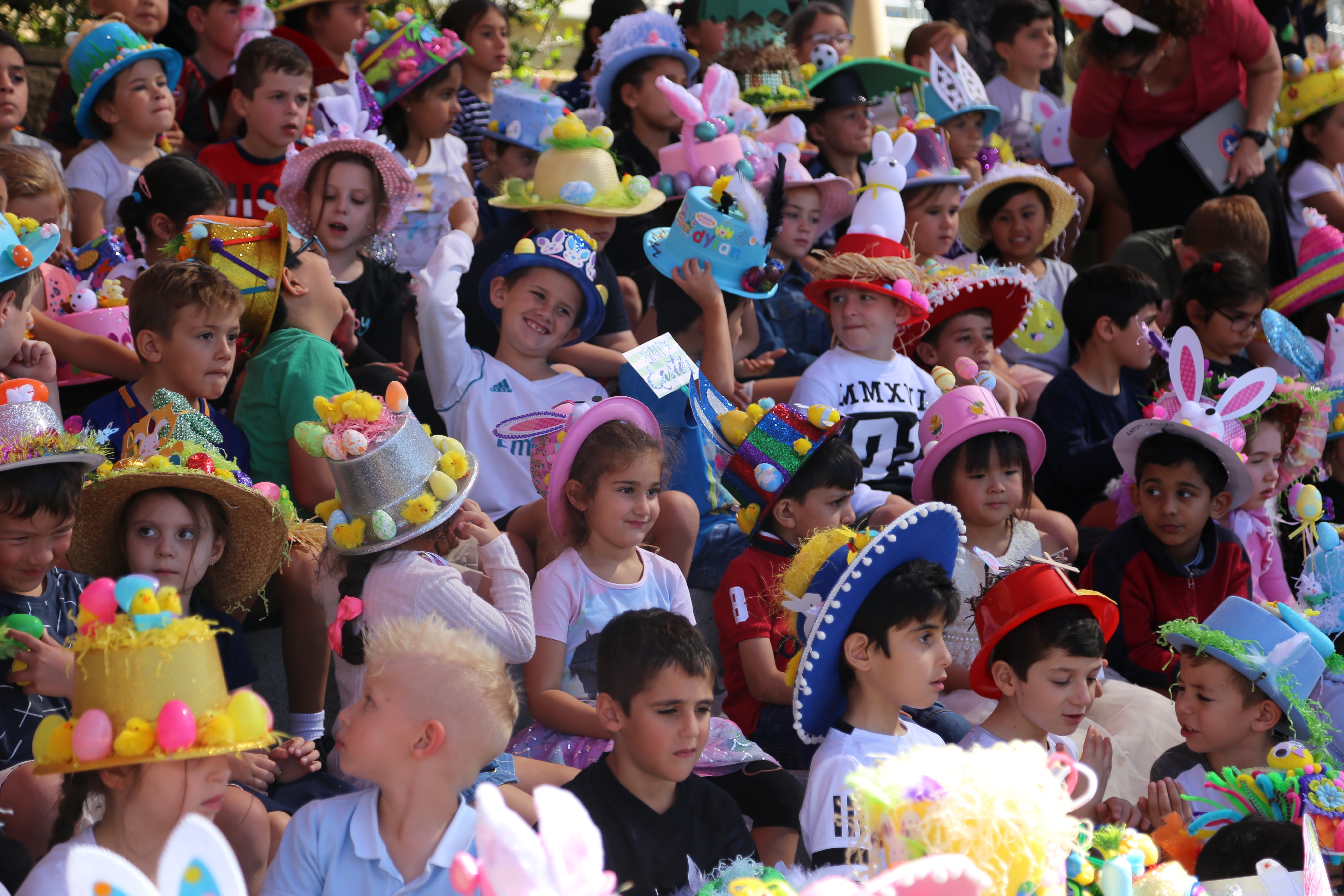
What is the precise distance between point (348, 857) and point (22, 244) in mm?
2232

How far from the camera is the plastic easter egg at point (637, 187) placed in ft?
17.8

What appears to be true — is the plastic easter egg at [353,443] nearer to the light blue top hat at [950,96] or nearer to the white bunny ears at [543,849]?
the white bunny ears at [543,849]

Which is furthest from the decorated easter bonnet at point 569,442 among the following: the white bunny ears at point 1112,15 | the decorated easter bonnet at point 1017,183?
the white bunny ears at point 1112,15

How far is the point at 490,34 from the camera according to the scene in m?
7.13

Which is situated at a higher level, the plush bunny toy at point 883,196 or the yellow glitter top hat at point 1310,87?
the yellow glitter top hat at point 1310,87

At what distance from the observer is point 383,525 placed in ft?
10.8

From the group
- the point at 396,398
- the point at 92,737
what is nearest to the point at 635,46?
the point at 396,398

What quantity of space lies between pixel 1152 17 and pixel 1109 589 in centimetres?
404

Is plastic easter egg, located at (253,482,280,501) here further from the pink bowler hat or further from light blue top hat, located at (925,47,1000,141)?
light blue top hat, located at (925,47,1000,141)

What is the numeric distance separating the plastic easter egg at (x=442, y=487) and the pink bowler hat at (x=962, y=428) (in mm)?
1884

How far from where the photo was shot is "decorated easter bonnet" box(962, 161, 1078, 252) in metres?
6.62

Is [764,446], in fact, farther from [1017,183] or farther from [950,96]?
[950,96]

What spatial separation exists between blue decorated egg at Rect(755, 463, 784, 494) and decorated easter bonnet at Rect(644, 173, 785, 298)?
50.4 inches

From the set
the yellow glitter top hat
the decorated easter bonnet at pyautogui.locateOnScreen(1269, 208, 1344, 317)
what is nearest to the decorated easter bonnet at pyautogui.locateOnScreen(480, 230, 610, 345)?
the decorated easter bonnet at pyautogui.locateOnScreen(1269, 208, 1344, 317)
